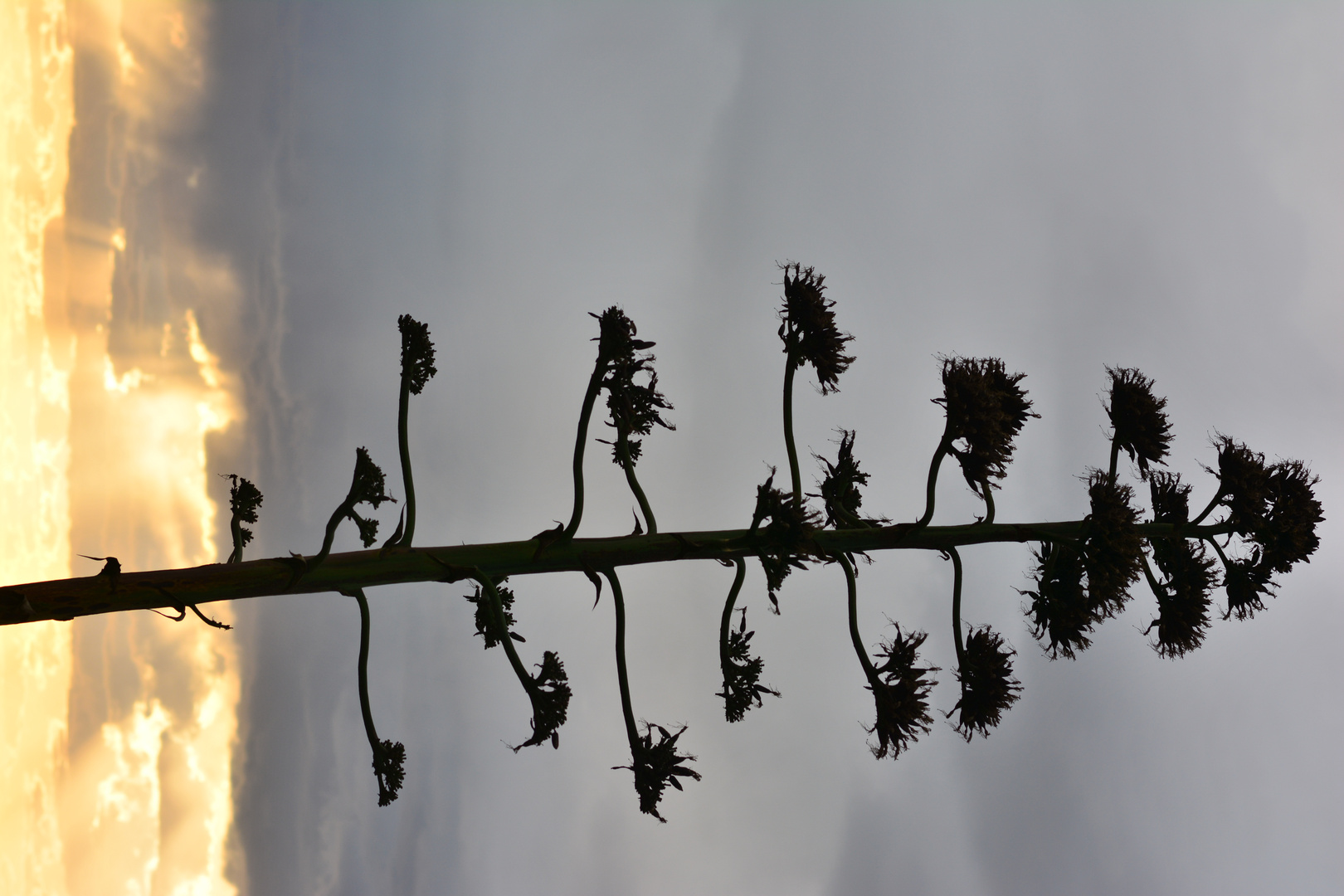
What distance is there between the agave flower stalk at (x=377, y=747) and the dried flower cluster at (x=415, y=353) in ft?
8.37

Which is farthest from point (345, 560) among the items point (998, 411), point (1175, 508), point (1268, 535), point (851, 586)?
point (1268, 535)

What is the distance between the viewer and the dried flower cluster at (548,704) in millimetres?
8156

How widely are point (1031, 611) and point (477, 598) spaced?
7498 mm

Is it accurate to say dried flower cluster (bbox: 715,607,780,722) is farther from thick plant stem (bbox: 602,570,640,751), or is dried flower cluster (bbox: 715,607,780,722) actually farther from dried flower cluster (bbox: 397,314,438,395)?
dried flower cluster (bbox: 397,314,438,395)

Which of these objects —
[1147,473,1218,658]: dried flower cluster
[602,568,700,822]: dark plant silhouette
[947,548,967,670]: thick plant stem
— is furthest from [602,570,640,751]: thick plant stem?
[1147,473,1218,658]: dried flower cluster

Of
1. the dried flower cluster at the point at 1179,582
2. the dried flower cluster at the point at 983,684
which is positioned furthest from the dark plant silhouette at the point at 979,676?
the dried flower cluster at the point at 1179,582

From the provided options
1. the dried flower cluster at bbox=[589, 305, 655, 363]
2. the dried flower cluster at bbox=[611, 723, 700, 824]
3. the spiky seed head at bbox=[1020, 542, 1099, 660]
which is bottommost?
the dried flower cluster at bbox=[611, 723, 700, 824]

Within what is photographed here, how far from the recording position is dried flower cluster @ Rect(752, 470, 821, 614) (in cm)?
823

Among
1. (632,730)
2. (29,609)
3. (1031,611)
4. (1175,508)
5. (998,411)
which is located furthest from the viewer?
(1175,508)

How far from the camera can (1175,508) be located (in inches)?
447

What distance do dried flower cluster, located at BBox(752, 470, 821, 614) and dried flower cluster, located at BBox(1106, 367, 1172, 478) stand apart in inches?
237

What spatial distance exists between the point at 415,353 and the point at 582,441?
7.86ft

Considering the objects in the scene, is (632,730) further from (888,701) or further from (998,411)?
(998,411)

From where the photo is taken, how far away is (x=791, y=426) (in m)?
8.96
